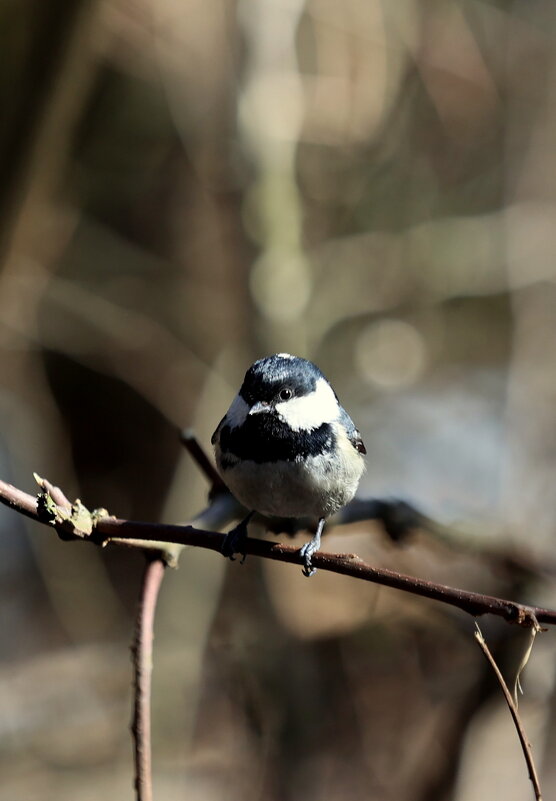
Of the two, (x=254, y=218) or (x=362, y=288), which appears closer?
(x=254, y=218)

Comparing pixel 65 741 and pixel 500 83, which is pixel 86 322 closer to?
pixel 65 741

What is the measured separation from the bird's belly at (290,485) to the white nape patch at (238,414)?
0.46 feet

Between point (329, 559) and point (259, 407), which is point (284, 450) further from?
point (329, 559)

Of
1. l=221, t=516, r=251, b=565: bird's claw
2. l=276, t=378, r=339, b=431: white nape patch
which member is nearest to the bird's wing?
l=276, t=378, r=339, b=431: white nape patch

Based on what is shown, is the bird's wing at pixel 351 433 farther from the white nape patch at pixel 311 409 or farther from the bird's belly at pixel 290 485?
the bird's belly at pixel 290 485

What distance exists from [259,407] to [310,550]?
550mm

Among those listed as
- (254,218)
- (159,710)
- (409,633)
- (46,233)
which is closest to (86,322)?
(46,233)

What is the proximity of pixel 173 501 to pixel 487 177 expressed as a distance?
4450mm

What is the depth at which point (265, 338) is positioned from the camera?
201 inches

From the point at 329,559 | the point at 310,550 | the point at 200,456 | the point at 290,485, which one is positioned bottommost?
the point at 329,559

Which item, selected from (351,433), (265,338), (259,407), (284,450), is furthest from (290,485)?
(265,338)

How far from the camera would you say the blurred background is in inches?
186

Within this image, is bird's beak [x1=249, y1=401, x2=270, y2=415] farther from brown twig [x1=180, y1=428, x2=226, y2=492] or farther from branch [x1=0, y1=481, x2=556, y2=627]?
branch [x1=0, y1=481, x2=556, y2=627]

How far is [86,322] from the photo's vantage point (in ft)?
19.1
